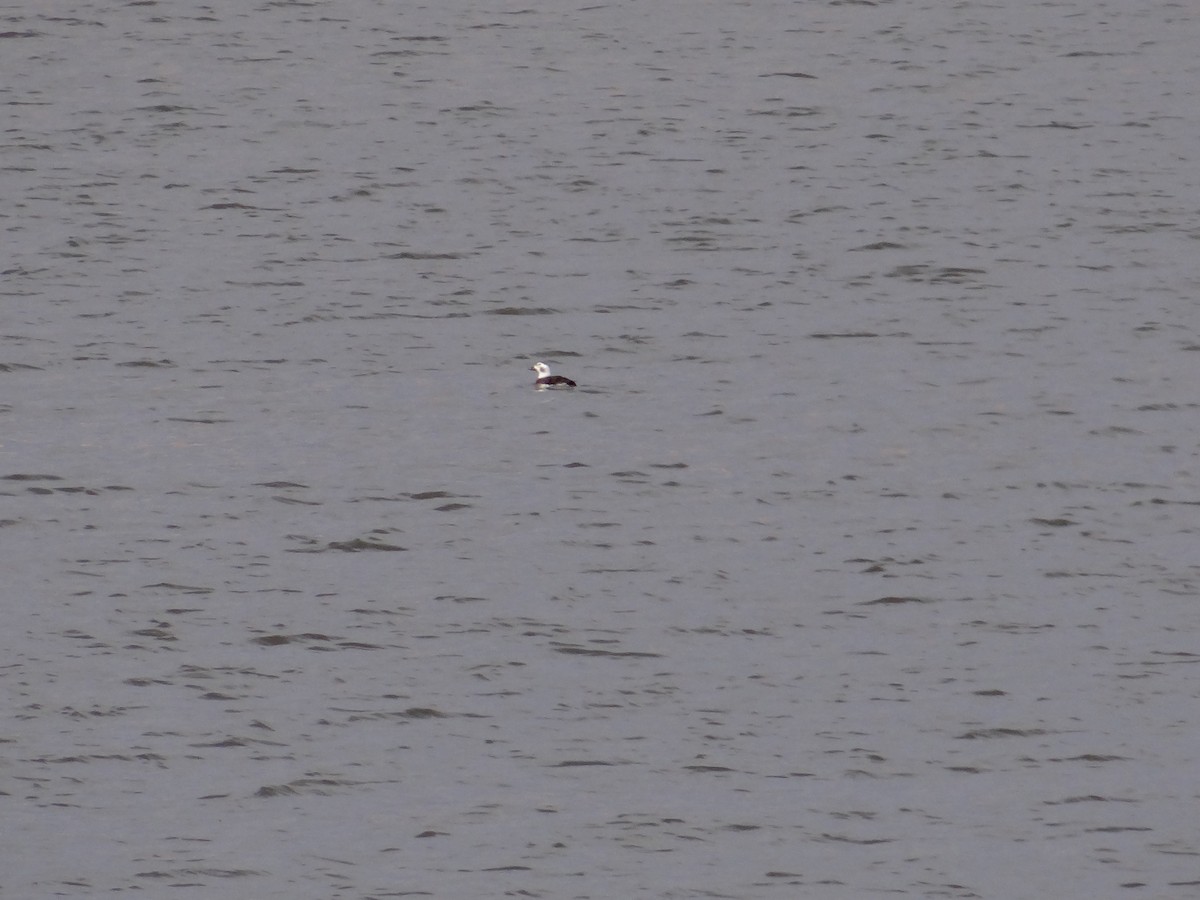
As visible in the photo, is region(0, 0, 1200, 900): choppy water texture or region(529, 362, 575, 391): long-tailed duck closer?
region(0, 0, 1200, 900): choppy water texture

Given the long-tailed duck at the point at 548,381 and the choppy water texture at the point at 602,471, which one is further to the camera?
the long-tailed duck at the point at 548,381

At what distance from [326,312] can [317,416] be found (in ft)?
13.6

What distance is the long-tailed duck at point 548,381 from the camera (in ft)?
87.4

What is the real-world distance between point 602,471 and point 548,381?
8.91ft

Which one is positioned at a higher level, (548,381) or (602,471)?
(548,381)

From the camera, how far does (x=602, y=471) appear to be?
24.2 m

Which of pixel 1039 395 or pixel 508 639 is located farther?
pixel 1039 395

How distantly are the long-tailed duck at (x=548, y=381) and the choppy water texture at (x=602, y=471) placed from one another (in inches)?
12.6

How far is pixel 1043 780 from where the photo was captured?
1705cm

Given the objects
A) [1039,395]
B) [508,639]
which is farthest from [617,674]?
[1039,395]

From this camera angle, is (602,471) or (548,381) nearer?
(602,471)

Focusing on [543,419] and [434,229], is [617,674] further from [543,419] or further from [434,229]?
[434,229]

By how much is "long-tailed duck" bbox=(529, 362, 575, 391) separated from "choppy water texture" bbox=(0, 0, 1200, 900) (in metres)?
0.32

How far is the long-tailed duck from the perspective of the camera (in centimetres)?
2662
